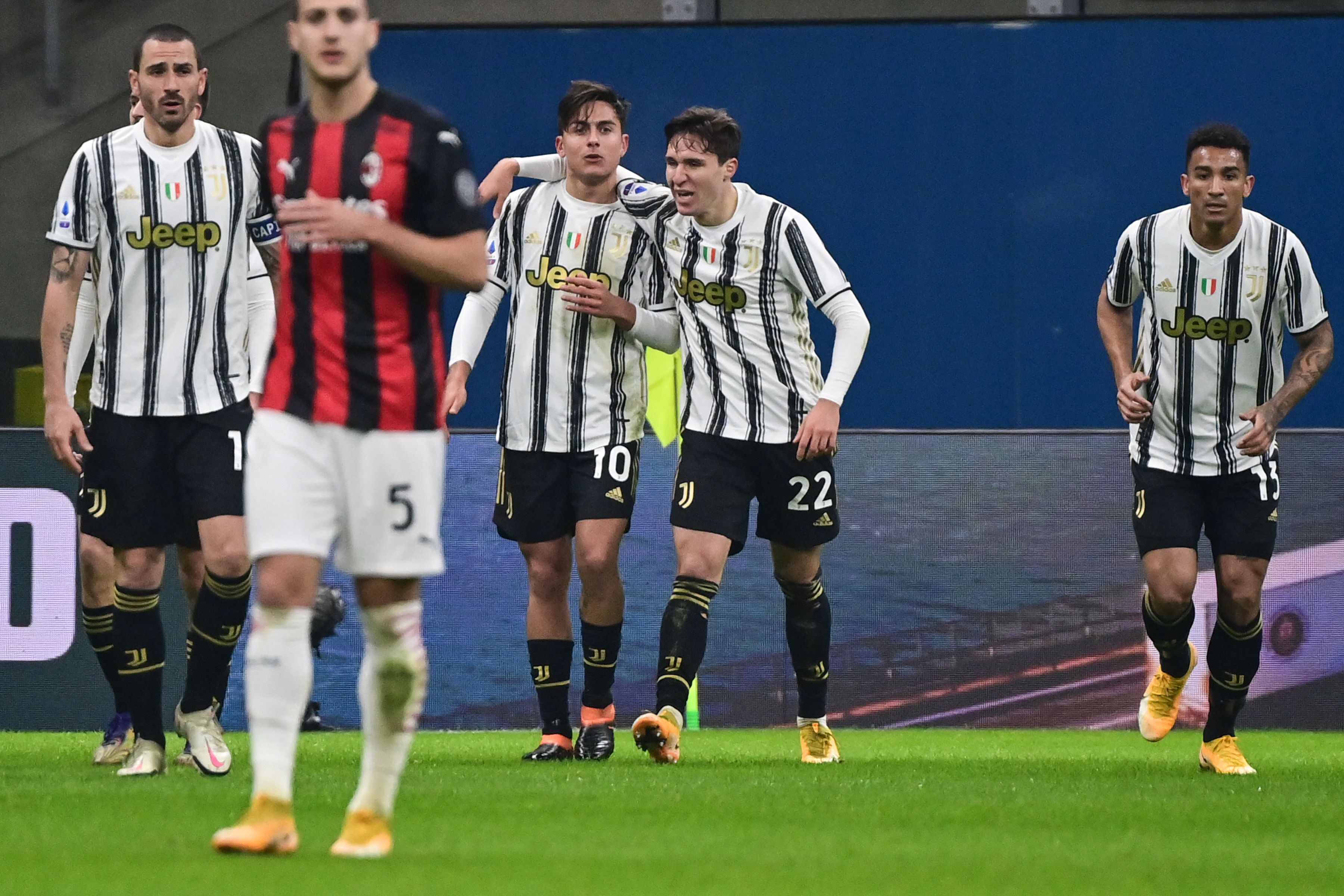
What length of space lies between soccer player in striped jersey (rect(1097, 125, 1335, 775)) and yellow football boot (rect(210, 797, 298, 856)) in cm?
359

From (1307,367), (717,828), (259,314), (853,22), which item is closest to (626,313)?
(259,314)

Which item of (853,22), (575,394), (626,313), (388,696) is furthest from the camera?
(853,22)

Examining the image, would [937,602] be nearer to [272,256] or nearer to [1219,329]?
[1219,329]

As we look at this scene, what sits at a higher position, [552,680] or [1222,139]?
[1222,139]

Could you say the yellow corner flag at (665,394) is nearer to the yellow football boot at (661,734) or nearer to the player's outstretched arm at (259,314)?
the yellow football boot at (661,734)

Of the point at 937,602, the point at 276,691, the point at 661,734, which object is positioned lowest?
the point at 661,734

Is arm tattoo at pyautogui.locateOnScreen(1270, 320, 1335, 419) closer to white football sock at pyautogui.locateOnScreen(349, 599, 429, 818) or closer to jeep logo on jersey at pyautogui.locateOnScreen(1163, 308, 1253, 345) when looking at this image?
jeep logo on jersey at pyautogui.locateOnScreen(1163, 308, 1253, 345)

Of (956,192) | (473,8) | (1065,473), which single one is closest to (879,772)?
(1065,473)

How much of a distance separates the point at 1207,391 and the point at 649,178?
6.51 meters

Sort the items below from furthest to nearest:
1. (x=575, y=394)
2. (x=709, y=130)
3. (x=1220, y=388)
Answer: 1. (x=575, y=394)
2. (x=709, y=130)
3. (x=1220, y=388)

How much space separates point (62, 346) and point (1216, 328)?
3697 millimetres

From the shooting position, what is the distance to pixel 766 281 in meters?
7.04

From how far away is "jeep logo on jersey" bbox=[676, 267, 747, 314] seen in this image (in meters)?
7.05

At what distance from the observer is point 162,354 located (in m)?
6.25
